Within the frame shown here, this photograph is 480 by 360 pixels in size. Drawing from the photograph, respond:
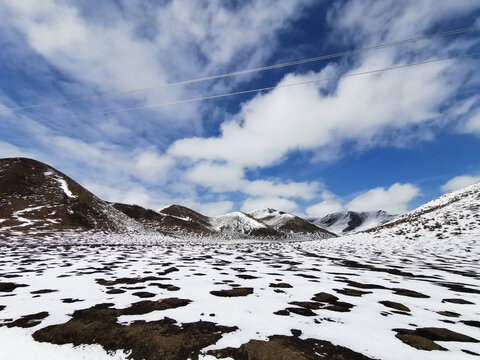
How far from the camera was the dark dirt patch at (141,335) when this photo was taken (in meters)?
3.07

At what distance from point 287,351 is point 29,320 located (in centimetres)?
395

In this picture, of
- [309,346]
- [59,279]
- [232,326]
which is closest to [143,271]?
[59,279]

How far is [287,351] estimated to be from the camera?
9.71ft

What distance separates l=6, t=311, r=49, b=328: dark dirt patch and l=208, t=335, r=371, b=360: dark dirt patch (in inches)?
114

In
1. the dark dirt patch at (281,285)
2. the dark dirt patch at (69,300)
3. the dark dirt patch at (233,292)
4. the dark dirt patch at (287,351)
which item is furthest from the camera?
the dark dirt patch at (281,285)

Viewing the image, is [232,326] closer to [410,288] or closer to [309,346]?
[309,346]

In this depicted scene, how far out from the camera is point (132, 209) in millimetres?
77438

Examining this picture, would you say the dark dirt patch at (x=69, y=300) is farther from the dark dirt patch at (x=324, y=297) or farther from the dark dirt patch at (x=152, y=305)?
the dark dirt patch at (x=324, y=297)

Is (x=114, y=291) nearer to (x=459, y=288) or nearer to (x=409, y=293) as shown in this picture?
(x=409, y=293)

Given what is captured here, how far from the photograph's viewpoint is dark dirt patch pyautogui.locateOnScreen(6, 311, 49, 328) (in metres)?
3.78

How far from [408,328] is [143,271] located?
745 cm

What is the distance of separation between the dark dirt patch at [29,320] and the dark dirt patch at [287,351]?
289 cm

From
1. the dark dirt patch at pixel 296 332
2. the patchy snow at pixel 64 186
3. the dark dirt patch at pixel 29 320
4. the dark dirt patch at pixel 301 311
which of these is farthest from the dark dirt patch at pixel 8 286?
the patchy snow at pixel 64 186

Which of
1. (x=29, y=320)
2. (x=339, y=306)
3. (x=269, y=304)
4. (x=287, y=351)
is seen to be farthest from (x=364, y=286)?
(x=29, y=320)
